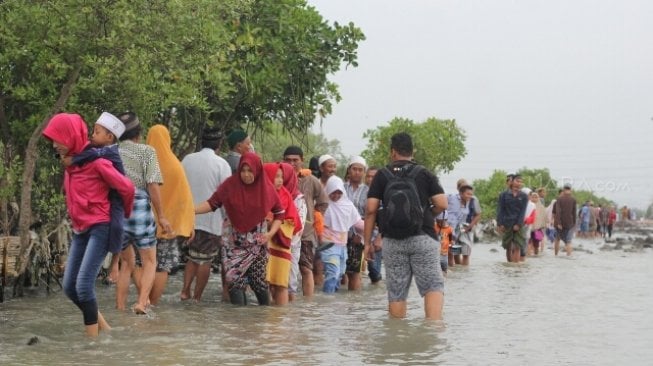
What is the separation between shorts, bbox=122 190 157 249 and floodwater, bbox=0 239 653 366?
0.65 metres

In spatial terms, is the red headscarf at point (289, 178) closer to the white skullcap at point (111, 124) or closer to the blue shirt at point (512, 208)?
the white skullcap at point (111, 124)

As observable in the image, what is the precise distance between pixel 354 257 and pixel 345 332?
4.64 meters

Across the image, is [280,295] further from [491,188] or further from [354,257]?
[491,188]

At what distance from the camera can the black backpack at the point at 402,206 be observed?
340 inches

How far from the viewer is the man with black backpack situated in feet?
28.4

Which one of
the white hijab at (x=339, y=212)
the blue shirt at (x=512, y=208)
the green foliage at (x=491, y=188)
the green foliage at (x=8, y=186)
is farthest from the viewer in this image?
the green foliage at (x=491, y=188)

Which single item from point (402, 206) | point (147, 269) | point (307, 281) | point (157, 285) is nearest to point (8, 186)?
point (157, 285)

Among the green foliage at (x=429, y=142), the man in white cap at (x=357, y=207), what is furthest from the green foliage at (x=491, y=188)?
the man in white cap at (x=357, y=207)

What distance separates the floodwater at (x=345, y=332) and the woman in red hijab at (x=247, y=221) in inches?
12.1

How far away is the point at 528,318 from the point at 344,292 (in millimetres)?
3387

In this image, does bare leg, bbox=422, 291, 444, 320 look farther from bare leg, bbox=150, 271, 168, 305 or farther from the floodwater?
bare leg, bbox=150, 271, 168, 305

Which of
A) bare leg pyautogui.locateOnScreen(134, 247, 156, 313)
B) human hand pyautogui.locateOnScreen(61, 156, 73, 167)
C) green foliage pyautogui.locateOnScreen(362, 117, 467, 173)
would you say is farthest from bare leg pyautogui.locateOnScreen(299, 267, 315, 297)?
green foliage pyautogui.locateOnScreen(362, 117, 467, 173)

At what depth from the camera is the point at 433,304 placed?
29.7 ft

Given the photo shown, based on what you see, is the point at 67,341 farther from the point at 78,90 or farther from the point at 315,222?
the point at 315,222
